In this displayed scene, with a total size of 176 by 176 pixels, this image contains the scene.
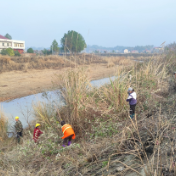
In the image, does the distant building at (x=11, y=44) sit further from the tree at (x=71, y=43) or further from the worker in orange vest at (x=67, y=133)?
the worker in orange vest at (x=67, y=133)

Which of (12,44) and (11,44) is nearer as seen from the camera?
(11,44)

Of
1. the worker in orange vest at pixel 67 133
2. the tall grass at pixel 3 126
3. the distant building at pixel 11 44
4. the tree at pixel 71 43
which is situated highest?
the distant building at pixel 11 44

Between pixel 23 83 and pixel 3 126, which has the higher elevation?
pixel 23 83

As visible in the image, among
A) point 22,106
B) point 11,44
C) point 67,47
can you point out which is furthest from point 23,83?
point 11,44

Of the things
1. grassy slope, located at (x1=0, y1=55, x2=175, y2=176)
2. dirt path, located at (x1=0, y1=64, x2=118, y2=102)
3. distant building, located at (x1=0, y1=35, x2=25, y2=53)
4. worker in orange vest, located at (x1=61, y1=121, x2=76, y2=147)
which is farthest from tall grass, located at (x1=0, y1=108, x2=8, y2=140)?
distant building, located at (x1=0, y1=35, x2=25, y2=53)

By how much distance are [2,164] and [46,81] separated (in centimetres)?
1287

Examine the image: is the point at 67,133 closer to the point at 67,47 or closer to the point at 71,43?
the point at 71,43

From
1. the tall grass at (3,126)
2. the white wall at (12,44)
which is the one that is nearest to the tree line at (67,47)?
the tall grass at (3,126)

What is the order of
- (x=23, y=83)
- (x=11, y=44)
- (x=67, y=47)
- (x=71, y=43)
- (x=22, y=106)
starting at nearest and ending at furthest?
(x=71, y=43)
(x=67, y=47)
(x=22, y=106)
(x=23, y=83)
(x=11, y=44)

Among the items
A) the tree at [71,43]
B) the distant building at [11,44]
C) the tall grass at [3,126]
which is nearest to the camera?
the tree at [71,43]

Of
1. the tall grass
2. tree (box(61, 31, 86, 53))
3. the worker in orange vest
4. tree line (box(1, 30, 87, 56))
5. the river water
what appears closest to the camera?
the worker in orange vest

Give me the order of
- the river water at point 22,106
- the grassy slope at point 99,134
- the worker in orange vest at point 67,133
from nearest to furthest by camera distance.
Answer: the grassy slope at point 99,134
the worker in orange vest at point 67,133
the river water at point 22,106

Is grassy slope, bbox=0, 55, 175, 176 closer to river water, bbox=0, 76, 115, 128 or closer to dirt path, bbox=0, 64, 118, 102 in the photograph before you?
river water, bbox=0, 76, 115, 128

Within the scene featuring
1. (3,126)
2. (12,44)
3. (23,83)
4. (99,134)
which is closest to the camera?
(99,134)
